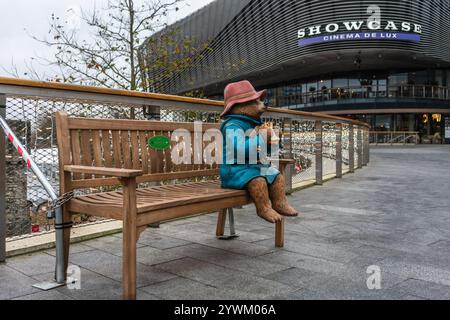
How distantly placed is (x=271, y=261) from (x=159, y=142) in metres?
1.30

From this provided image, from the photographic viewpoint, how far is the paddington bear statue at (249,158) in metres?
3.55

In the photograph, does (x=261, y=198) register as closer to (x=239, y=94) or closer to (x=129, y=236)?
(x=239, y=94)

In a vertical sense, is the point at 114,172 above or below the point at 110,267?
above

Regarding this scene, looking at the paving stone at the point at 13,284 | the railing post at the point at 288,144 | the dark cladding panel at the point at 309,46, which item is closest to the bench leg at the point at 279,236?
the paving stone at the point at 13,284

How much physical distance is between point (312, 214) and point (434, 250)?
6.09 feet

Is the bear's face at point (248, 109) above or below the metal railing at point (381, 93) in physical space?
below

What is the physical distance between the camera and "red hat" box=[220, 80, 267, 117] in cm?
376

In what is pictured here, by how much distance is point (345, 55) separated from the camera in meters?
34.6

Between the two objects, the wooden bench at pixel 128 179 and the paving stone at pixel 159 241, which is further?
the paving stone at pixel 159 241

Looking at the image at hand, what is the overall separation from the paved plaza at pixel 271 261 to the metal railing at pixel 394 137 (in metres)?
35.3

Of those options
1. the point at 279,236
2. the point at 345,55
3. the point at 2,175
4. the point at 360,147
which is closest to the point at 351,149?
the point at 360,147

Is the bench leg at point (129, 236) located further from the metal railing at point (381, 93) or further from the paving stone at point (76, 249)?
the metal railing at point (381, 93)

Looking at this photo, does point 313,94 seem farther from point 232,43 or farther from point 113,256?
point 113,256
